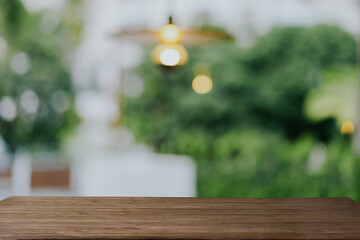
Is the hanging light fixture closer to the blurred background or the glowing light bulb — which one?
the glowing light bulb

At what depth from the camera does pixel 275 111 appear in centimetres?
1057

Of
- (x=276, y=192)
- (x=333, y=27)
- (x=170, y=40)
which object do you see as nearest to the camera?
(x=170, y=40)

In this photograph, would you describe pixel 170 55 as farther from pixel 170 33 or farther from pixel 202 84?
Result: pixel 202 84

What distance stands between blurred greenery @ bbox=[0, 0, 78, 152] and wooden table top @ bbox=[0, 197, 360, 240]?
34.0ft

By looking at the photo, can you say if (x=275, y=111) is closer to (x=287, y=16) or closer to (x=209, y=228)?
(x=287, y=16)

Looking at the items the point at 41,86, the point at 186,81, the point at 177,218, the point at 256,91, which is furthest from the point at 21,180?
the point at 177,218

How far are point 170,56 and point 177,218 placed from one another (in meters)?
2.79

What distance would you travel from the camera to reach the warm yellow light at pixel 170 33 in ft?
10.7

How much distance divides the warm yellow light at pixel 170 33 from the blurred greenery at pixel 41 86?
785 centimetres

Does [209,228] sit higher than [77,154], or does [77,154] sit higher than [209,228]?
[209,228]

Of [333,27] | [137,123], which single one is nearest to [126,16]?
[137,123]

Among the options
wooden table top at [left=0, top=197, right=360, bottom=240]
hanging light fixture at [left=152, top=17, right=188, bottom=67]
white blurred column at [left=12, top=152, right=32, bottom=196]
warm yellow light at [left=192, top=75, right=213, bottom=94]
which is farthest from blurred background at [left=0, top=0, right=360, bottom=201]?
wooden table top at [left=0, top=197, right=360, bottom=240]

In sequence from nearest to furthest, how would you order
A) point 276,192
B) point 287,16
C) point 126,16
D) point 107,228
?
point 107,228
point 276,192
point 287,16
point 126,16

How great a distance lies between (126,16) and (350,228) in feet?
41.3
